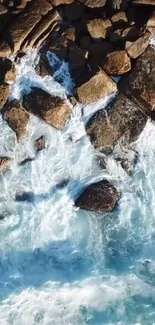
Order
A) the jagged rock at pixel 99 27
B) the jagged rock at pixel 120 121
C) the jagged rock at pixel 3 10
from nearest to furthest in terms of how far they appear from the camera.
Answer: the jagged rock at pixel 99 27 < the jagged rock at pixel 120 121 < the jagged rock at pixel 3 10

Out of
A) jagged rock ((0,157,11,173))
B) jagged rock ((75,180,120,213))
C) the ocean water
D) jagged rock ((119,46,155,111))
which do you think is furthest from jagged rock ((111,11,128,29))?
jagged rock ((0,157,11,173))

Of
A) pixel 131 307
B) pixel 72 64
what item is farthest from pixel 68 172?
pixel 131 307

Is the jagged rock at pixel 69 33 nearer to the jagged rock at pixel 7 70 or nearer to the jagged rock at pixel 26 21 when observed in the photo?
the jagged rock at pixel 26 21

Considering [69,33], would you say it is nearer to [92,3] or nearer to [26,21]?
[92,3]

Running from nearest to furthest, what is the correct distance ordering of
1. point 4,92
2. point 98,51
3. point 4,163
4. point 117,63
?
point 117,63
point 98,51
point 4,92
point 4,163

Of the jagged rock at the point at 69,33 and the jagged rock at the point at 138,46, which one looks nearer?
the jagged rock at the point at 138,46

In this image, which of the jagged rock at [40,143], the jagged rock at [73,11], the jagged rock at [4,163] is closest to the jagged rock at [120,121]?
the jagged rock at [40,143]

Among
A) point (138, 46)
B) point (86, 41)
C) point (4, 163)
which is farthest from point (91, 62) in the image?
point (4, 163)
